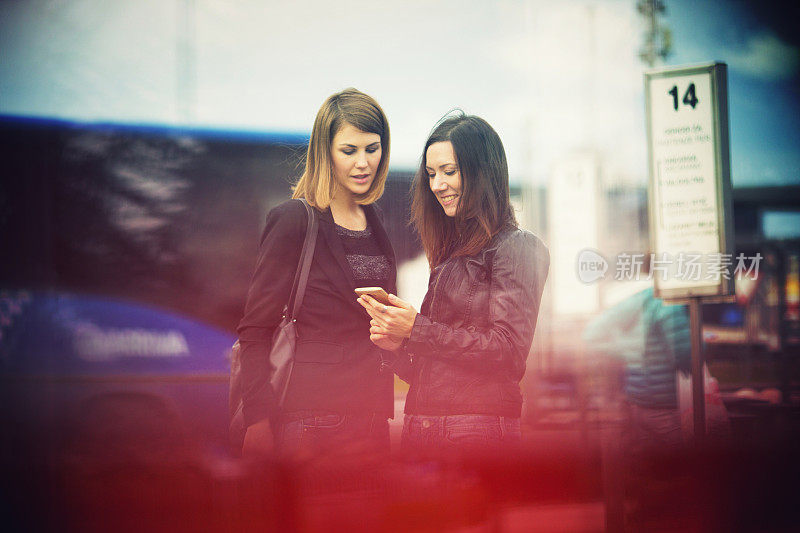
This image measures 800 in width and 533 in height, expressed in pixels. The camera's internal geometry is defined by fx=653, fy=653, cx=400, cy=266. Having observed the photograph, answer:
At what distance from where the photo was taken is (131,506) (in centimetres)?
261

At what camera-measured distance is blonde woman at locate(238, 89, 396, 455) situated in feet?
7.07

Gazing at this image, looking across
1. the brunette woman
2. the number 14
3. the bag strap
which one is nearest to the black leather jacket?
the brunette woman

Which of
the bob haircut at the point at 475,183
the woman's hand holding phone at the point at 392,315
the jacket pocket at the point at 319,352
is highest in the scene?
the bob haircut at the point at 475,183

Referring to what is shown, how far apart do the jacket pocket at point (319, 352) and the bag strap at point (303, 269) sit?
0.11 m

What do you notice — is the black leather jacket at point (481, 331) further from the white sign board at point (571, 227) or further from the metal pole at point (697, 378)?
the white sign board at point (571, 227)

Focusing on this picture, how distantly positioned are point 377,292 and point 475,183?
1.68ft

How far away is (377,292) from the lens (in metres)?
2.10

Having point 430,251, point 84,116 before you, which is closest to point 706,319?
point 430,251

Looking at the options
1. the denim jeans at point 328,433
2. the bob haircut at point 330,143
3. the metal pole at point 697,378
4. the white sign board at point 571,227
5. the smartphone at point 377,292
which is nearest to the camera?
the smartphone at point 377,292

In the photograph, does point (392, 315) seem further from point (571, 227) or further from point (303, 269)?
point (571, 227)

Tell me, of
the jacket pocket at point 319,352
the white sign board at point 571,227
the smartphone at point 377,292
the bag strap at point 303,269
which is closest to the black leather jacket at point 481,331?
the smartphone at point 377,292

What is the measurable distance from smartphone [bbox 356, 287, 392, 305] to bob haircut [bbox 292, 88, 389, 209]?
360 millimetres

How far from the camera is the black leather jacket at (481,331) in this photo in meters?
2.12

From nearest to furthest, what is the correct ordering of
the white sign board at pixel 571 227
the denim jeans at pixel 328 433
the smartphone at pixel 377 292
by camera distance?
the smartphone at pixel 377 292 → the denim jeans at pixel 328 433 → the white sign board at pixel 571 227
